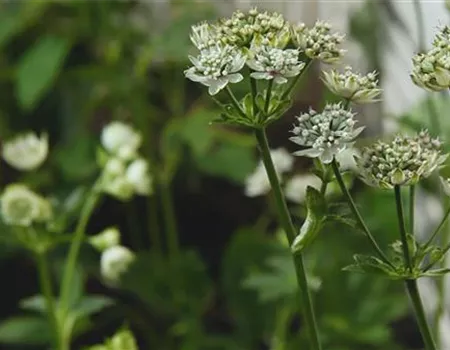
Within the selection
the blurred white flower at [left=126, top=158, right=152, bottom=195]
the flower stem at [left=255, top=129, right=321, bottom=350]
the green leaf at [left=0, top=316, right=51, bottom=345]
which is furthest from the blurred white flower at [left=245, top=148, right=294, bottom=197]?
the flower stem at [left=255, top=129, right=321, bottom=350]

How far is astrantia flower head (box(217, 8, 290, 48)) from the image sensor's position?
17.3 inches

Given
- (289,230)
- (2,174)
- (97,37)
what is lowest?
(289,230)

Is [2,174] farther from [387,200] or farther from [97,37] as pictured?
[387,200]

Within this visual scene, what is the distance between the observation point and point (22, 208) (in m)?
0.80

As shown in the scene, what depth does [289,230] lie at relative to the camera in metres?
0.46

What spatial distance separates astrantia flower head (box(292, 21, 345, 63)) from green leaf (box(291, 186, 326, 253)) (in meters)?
0.06

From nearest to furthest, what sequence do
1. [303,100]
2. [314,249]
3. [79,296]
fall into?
[79,296]
[314,249]
[303,100]

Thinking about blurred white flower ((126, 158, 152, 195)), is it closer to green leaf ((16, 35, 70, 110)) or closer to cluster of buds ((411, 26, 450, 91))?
green leaf ((16, 35, 70, 110))

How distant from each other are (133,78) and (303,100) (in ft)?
0.80

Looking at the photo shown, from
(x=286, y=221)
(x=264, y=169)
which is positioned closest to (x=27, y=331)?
(x=264, y=169)

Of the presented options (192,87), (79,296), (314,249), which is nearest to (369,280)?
(314,249)

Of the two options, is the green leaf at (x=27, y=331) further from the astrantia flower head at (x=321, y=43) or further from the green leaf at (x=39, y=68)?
the astrantia flower head at (x=321, y=43)

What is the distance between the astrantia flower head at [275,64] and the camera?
16.7 inches

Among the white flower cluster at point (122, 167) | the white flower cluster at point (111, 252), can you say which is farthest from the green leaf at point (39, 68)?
the white flower cluster at point (111, 252)
